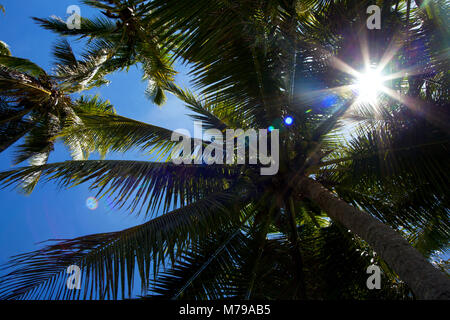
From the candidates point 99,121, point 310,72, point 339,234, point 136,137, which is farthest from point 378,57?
point 99,121

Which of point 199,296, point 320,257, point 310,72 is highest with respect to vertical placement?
point 310,72

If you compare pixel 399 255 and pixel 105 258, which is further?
pixel 105 258

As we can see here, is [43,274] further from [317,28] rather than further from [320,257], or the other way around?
[317,28]

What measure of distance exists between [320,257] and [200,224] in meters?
2.41

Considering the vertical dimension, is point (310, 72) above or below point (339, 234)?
above

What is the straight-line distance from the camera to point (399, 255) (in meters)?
2.27

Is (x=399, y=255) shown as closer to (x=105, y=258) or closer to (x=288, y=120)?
(x=288, y=120)

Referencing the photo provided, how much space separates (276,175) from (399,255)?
7.53 ft

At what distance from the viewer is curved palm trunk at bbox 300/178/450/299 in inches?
75.9

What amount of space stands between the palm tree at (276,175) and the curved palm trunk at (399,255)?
1 cm

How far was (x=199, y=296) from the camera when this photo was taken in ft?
11.9

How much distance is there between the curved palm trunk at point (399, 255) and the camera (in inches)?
75.9

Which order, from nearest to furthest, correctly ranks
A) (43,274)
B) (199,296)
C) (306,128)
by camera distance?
(43,274)
(199,296)
(306,128)

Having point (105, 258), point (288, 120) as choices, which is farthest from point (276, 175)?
point (105, 258)
